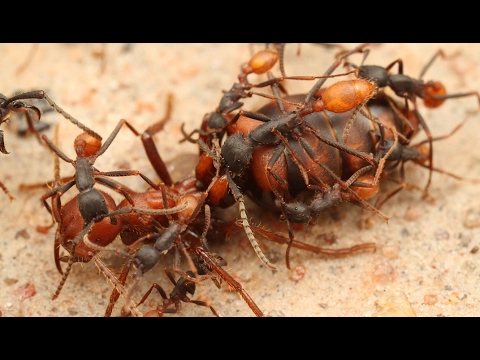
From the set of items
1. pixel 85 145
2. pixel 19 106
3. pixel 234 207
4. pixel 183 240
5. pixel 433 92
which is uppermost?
pixel 19 106

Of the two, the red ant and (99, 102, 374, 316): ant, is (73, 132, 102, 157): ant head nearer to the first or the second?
the red ant

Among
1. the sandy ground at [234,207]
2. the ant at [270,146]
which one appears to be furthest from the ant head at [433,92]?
the ant at [270,146]

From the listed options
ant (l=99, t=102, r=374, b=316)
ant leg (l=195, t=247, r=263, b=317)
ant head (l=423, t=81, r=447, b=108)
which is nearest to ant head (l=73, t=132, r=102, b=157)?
ant (l=99, t=102, r=374, b=316)

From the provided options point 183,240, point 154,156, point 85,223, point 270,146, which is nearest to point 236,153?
point 270,146

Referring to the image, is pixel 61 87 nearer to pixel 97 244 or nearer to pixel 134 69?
pixel 134 69

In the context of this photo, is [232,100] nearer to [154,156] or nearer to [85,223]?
[154,156]

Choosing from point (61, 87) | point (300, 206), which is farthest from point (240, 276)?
point (61, 87)

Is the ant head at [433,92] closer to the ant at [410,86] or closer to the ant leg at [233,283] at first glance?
the ant at [410,86]
